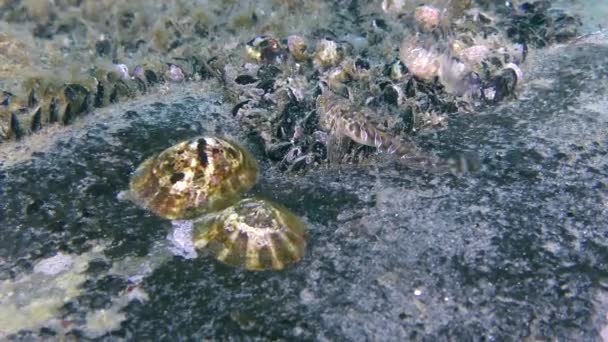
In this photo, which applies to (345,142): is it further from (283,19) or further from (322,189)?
(283,19)

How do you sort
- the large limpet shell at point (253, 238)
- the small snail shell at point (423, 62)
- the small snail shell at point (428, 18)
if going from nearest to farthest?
the large limpet shell at point (253, 238), the small snail shell at point (423, 62), the small snail shell at point (428, 18)

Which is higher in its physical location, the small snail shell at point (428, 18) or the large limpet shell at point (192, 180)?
the small snail shell at point (428, 18)

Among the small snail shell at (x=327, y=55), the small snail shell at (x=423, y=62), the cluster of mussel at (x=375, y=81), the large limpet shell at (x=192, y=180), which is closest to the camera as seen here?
the large limpet shell at (x=192, y=180)

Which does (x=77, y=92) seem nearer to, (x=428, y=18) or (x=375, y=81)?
(x=375, y=81)

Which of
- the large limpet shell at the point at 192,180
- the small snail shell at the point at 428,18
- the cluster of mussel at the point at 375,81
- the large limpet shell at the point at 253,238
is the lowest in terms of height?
the large limpet shell at the point at 253,238

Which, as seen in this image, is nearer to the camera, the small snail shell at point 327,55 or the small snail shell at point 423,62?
the small snail shell at point 423,62

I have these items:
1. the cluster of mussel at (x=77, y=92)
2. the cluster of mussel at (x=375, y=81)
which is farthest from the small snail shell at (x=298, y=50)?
the cluster of mussel at (x=77, y=92)

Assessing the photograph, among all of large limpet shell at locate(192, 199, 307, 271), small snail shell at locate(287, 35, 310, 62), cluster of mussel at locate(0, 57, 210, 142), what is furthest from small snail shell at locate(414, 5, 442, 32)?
large limpet shell at locate(192, 199, 307, 271)

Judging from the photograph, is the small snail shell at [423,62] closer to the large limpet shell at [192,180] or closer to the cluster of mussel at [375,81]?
the cluster of mussel at [375,81]
